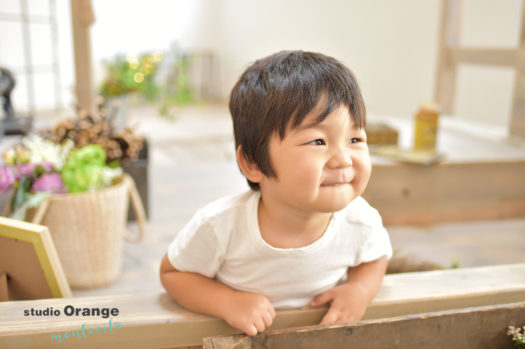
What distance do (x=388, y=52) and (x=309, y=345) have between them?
4.38 m

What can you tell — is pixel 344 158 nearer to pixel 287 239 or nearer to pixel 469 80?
pixel 287 239

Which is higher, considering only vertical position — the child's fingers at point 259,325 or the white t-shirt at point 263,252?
the white t-shirt at point 263,252

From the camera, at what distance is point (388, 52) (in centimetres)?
475

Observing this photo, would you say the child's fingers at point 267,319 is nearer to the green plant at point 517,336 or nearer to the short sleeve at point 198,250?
the short sleeve at point 198,250

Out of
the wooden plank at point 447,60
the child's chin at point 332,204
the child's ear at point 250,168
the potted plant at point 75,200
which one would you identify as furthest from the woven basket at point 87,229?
the wooden plank at point 447,60

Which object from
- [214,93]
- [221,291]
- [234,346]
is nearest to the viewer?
[234,346]

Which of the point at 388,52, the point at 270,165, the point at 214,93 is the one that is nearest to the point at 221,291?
the point at 270,165

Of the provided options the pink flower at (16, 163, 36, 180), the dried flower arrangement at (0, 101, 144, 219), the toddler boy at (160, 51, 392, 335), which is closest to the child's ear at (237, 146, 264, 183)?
the toddler boy at (160, 51, 392, 335)

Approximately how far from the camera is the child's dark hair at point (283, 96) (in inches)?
27.6

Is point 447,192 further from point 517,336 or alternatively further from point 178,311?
point 178,311

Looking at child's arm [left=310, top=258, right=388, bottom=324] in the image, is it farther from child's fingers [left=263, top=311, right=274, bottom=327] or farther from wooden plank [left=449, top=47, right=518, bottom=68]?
wooden plank [left=449, top=47, right=518, bottom=68]

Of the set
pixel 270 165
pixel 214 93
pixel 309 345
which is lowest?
pixel 214 93

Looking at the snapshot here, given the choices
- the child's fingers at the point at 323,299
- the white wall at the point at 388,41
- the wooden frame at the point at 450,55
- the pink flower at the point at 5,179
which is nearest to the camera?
the child's fingers at the point at 323,299

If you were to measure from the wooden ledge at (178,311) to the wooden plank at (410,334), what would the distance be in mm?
59
